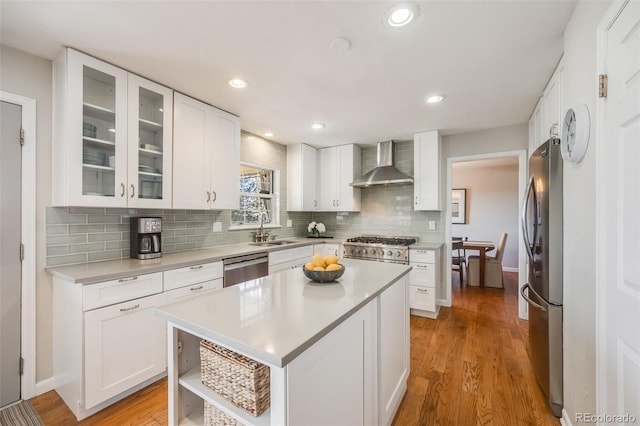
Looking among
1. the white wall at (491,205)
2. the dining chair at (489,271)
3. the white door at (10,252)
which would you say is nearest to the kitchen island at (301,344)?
the white door at (10,252)

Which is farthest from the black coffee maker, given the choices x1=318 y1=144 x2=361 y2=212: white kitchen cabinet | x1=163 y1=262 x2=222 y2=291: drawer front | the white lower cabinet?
x1=318 y1=144 x2=361 y2=212: white kitchen cabinet

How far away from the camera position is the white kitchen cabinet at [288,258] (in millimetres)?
3186

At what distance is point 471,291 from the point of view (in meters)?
4.58

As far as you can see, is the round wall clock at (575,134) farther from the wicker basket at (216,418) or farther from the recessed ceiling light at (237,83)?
the recessed ceiling light at (237,83)

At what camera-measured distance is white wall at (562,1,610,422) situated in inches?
50.1

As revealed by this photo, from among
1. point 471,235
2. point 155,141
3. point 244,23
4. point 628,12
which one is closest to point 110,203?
point 155,141

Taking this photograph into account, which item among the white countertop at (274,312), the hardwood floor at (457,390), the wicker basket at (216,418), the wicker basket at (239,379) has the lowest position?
the hardwood floor at (457,390)

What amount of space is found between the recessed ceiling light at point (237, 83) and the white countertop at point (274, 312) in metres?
1.69

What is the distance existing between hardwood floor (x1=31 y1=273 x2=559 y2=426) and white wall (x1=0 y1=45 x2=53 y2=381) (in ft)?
1.18

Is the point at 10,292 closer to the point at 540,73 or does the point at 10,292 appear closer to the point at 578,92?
the point at 578,92

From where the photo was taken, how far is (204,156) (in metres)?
2.71

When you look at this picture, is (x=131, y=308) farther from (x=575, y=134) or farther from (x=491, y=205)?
(x=491, y=205)

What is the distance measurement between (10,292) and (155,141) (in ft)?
4.79

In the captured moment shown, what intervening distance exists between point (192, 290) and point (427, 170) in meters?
3.21
